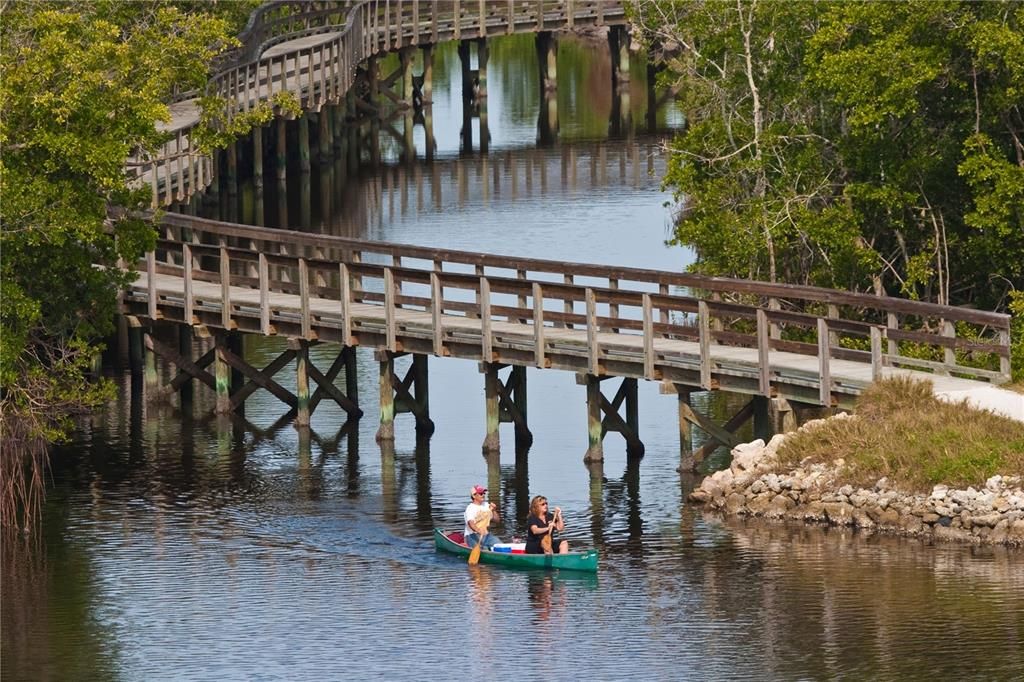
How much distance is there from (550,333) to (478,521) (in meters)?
6.41

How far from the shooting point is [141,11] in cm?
5744

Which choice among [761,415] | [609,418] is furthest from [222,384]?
[761,415]

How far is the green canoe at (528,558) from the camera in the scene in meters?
31.9

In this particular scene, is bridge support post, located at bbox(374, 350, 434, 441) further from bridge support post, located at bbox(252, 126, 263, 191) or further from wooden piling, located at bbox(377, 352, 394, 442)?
bridge support post, located at bbox(252, 126, 263, 191)

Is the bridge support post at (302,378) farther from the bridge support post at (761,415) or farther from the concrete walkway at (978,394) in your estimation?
the concrete walkway at (978,394)

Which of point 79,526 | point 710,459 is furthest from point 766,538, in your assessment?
point 79,526

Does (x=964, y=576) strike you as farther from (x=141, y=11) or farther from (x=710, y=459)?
(x=141, y=11)

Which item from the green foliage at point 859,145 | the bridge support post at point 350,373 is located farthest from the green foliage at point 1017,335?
the bridge support post at point 350,373

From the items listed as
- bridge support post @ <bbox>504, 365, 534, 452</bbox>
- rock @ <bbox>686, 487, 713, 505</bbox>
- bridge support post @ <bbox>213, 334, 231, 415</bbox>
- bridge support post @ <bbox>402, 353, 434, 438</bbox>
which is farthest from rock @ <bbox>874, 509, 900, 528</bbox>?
bridge support post @ <bbox>213, 334, 231, 415</bbox>

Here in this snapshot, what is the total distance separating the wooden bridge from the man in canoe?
16.0 feet

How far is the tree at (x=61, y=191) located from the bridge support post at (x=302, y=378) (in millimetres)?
4164

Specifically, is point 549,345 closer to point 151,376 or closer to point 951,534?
point 951,534

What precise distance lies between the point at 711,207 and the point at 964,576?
41.1ft

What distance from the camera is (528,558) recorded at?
32.5 meters
